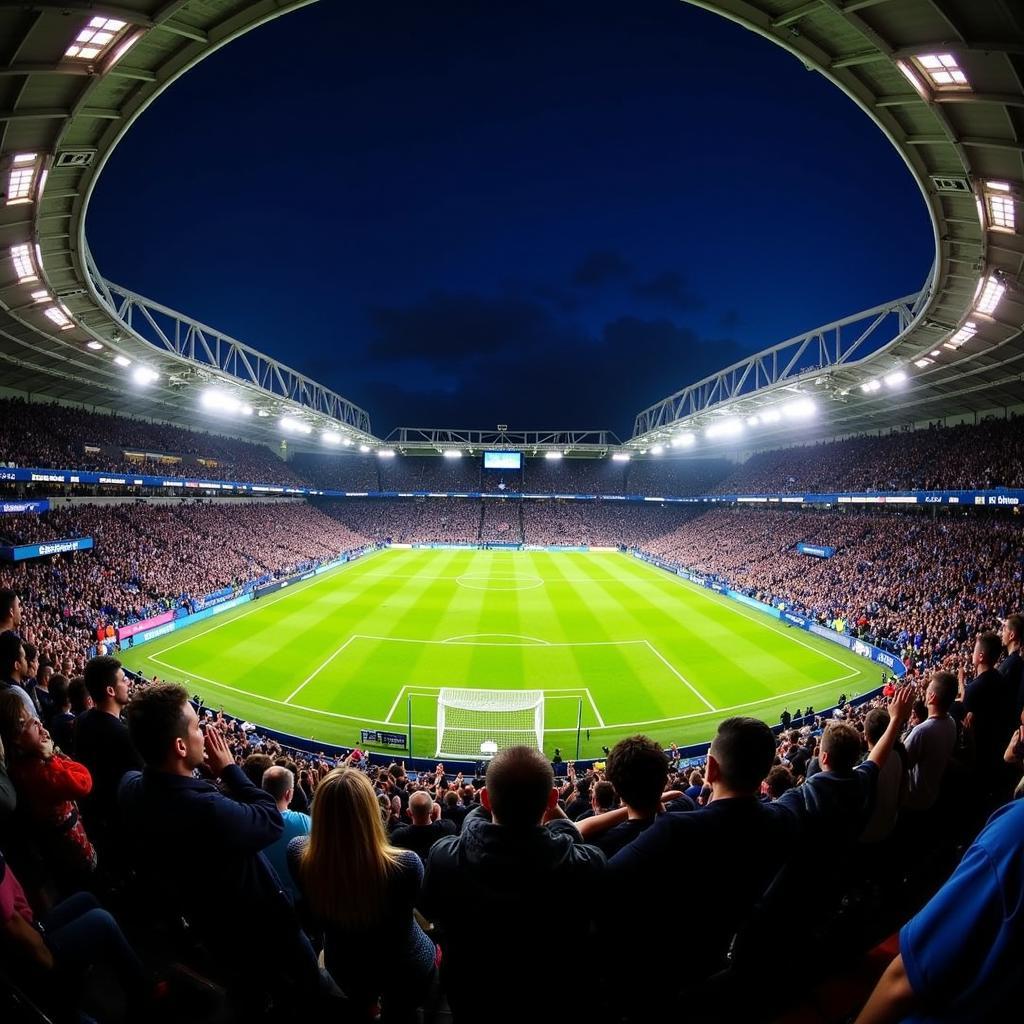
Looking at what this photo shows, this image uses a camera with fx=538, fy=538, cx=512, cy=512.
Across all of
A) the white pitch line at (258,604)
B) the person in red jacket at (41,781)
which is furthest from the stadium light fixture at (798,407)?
the person in red jacket at (41,781)

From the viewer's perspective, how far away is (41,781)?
10.9ft

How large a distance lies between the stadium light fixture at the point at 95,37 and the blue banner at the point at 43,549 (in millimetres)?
23586

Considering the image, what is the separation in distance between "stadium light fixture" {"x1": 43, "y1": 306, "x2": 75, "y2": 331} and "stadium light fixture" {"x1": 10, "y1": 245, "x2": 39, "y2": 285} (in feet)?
9.73

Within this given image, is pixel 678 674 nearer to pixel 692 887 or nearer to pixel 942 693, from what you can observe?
pixel 942 693

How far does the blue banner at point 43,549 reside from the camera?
24.7 m

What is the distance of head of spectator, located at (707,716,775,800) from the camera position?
2.64 meters

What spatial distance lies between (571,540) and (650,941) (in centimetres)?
6991

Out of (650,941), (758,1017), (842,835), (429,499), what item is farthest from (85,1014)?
(429,499)

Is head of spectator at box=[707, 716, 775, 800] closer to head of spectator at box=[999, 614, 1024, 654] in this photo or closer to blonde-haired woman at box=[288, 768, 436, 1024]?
blonde-haired woman at box=[288, 768, 436, 1024]

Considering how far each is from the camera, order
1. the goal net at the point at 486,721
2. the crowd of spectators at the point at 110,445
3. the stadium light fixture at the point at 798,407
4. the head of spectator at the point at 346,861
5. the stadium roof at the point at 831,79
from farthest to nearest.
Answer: the stadium light fixture at the point at 798,407, the crowd of spectators at the point at 110,445, the goal net at the point at 486,721, the stadium roof at the point at 831,79, the head of spectator at the point at 346,861

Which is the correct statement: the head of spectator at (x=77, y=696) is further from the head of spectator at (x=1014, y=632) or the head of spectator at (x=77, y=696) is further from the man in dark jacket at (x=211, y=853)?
the head of spectator at (x=1014, y=632)

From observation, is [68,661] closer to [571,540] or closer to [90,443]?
[90,443]

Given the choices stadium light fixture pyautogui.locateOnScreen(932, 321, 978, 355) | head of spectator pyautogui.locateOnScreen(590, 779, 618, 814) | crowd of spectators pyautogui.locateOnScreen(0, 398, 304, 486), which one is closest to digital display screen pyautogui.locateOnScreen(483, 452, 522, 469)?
crowd of spectators pyautogui.locateOnScreen(0, 398, 304, 486)

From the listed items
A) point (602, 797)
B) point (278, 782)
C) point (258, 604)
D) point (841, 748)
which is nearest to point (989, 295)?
point (602, 797)
